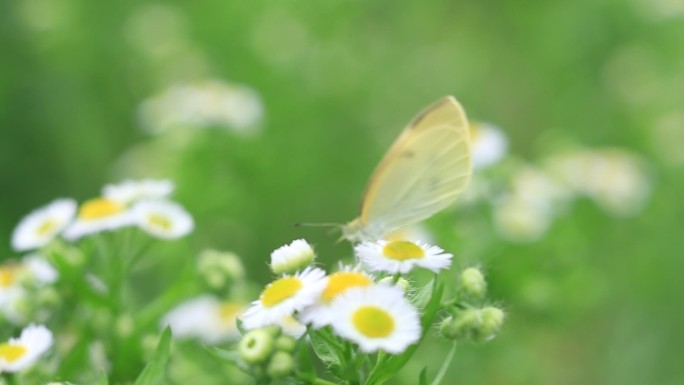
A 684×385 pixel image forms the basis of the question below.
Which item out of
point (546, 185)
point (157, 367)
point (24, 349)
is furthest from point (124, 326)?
point (546, 185)

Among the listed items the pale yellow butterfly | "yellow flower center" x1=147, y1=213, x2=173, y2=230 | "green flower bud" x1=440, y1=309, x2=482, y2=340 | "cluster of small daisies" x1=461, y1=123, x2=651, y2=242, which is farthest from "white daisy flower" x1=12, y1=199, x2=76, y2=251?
"cluster of small daisies" x1=461, y1=123, x2=651, y2=242

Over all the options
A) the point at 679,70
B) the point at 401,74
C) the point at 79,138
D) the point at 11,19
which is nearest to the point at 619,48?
the point at 679,70

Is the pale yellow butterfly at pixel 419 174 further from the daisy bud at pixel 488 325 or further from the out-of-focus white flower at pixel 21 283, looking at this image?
the out-of-focus white flower at pixel 21 283

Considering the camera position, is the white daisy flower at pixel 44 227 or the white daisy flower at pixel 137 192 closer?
the white daisy flower at pixel 44 227

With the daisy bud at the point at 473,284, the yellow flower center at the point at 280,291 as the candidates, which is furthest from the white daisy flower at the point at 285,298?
the daisy bud at the point at 473,284

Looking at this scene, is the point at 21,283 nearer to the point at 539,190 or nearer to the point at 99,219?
the point at 99,219
